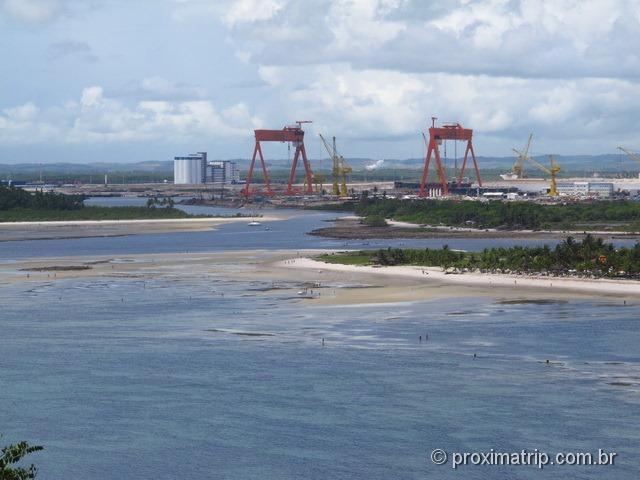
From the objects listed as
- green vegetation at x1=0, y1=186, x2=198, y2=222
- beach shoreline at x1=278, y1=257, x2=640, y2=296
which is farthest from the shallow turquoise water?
green vegetation at x1=0, y1=186, x2=198, y2=222

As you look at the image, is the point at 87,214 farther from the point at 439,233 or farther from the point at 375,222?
the point at 439,233

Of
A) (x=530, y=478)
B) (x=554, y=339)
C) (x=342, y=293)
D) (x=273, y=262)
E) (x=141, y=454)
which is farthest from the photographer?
(x=273, y=262)

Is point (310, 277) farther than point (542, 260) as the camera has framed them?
Yes

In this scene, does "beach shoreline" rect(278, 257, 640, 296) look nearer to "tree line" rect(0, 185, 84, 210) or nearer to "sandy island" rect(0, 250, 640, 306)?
"sandy island" rect(0, 250, 640, 306)

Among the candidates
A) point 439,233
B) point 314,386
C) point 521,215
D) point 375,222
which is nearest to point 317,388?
point 314,386

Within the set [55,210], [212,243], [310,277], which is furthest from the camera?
[55,210]

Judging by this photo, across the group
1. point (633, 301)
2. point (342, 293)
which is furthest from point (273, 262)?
point (633, 301)

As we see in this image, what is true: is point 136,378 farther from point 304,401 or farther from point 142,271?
point 142,271
